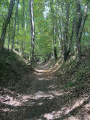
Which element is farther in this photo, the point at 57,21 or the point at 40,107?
the point at 57,21

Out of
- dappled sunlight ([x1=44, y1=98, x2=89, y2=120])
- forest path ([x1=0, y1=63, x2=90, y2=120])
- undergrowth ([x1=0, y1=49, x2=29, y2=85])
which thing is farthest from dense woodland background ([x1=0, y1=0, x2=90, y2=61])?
dappled sunlight ([x1=44, y1=98, x2=89, y2=120])

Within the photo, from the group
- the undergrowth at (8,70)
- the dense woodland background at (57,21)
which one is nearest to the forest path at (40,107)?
the undergrowth at (8,70)

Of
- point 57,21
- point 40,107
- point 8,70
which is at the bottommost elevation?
point 40,107

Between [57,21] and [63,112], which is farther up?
[57,21]

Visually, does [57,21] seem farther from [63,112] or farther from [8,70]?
[63,112]

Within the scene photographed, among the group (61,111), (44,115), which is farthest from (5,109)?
(61,111)

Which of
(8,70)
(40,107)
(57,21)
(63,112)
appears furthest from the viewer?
(57,21)

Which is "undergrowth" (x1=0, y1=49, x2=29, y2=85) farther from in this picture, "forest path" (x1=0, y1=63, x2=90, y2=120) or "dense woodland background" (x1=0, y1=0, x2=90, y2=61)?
"dense woodland background" (x1=0, y1=0, x2=90, y2=61)

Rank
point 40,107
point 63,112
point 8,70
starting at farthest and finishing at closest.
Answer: point 8,70, point 40,107, point 63,112


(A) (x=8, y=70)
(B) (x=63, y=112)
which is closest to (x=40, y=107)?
(B) (x=63, y=112)

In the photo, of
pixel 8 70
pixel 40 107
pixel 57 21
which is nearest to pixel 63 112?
pixel 40 107

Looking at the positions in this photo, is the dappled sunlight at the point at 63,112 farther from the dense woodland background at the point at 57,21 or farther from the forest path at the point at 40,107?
the dense woodland background at the point at 57,21

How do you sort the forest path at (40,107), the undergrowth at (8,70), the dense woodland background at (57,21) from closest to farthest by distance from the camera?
the forest path at (40,107)
the undergrowth at (8,70)
the dense woodland background at (57,21)

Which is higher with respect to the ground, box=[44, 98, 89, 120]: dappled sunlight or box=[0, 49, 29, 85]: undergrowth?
box=[0, 49, 29, 85]: undergrowth
